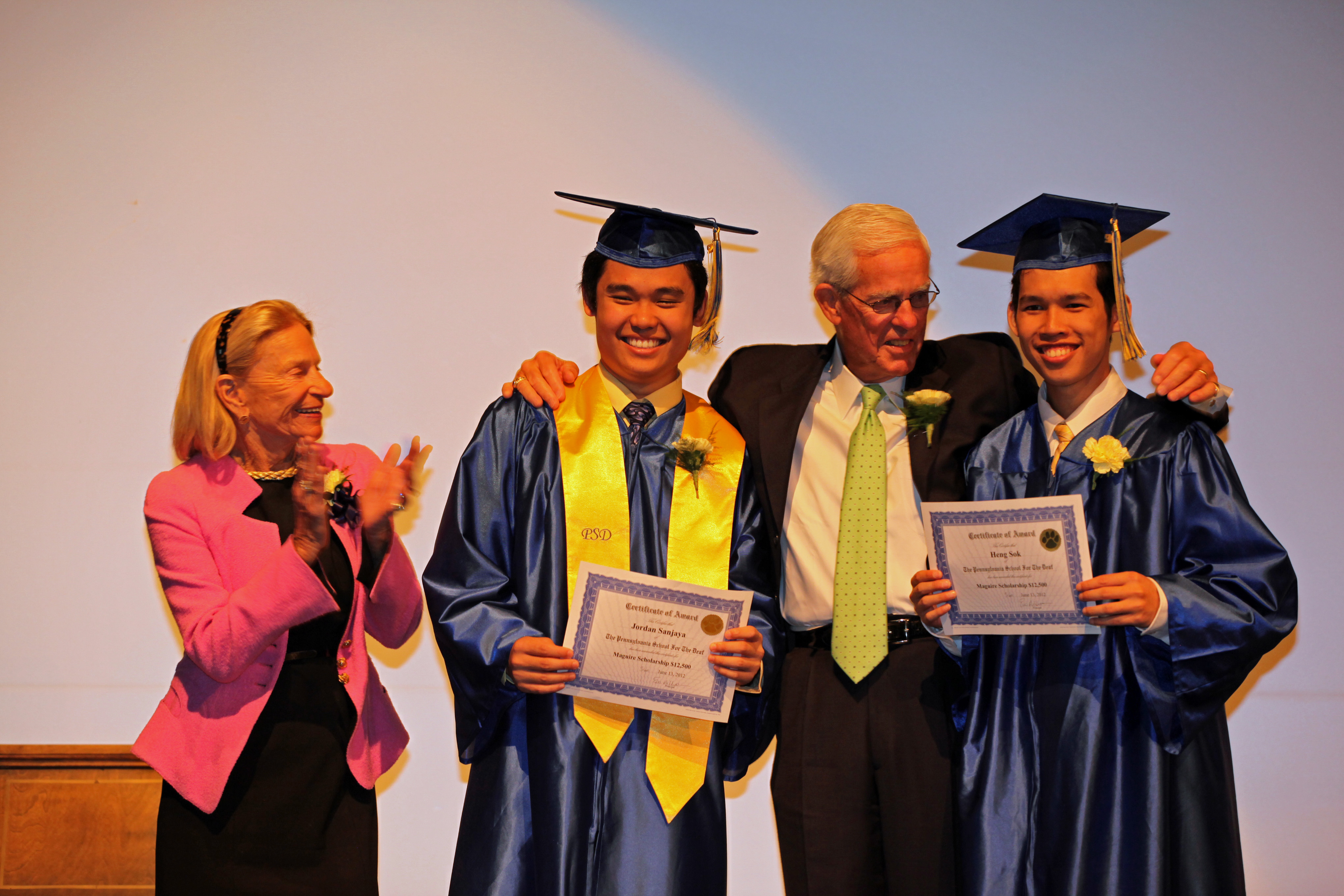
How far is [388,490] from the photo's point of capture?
2320mm

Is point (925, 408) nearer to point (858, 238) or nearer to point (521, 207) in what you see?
point (858, 238)

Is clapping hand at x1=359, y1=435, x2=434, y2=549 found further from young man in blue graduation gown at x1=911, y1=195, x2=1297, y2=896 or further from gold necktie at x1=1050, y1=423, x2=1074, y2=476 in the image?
gold necktie at x1=1050, y1=423, x2=1074, y2=476

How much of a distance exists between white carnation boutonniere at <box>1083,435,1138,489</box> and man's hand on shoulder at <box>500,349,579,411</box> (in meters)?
1.27

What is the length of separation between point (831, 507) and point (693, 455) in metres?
0.40

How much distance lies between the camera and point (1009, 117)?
374 cm

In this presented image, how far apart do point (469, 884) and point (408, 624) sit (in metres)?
0.66

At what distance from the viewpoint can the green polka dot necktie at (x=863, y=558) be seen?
2.39 m

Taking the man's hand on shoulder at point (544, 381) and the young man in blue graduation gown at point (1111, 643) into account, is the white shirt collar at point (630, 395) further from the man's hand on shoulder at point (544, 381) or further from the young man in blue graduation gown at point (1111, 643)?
the young man in blue graduation gown at point (1111, 643)

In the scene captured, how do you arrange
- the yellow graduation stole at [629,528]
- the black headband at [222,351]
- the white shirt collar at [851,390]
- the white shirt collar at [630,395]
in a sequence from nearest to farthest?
the yellow graduation stole at [629,528] < the black headband at [222,351] < the white shirt collar at [630,395] < the white shirt collar at [851,390]

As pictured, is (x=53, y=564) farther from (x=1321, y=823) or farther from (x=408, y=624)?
(x=1321, y=823)

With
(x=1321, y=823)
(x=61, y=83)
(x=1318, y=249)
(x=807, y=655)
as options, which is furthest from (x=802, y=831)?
(x=61, y=83)

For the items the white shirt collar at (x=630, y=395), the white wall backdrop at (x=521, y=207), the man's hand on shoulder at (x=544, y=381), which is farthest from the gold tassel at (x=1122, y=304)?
the man's hand on shoulder at (x=544, y=381)

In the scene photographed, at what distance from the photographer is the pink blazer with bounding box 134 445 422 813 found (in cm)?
221

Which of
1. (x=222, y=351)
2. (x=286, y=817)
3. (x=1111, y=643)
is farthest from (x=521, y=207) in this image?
(x=1111, y=643)
